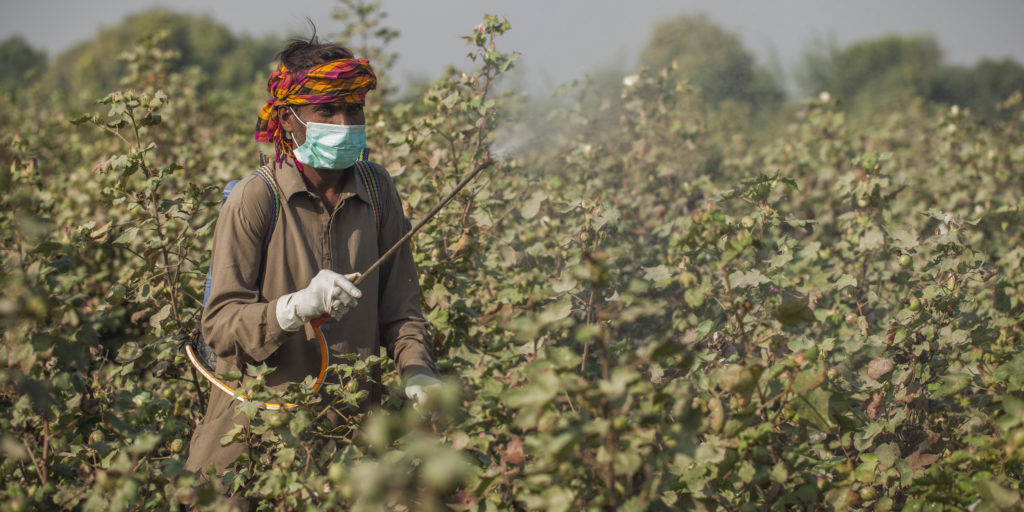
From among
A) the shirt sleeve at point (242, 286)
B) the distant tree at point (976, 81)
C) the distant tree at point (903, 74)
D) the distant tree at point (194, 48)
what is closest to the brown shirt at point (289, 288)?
the shirt sleeve at point (242, 286)

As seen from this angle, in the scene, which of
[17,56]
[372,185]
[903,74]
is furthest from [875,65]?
[17,56]

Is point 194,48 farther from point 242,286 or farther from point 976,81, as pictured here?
point 242,286

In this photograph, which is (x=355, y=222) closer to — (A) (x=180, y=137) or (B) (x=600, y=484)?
(B) (x=600, y=484)

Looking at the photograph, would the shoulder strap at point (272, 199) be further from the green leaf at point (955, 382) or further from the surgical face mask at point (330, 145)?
the green leaf at point (955, 382)

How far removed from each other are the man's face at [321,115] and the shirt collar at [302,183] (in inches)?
3.8

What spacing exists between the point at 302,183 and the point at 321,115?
193 millimetres

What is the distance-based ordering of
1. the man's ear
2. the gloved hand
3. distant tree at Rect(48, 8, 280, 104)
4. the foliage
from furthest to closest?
distant tree at Rect(48, 8, 280, 104), the man's ear, the gloved hand, the foliage

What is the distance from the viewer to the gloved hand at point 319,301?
72.5 inches

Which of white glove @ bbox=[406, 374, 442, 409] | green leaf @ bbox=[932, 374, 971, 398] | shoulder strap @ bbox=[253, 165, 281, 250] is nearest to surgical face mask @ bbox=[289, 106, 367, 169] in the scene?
shoulder strap @ bbox=[253, 165, 281, 250]

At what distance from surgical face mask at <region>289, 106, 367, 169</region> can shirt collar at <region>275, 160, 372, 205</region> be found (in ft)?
0.16

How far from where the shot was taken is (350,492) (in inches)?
61.6

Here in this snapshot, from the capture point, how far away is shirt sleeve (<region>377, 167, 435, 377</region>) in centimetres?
226

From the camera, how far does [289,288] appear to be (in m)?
2.08

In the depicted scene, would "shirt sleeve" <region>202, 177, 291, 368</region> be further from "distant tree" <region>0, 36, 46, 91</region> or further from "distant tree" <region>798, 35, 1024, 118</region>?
"distant tree" <region>0, 36, 46, 91</region>
